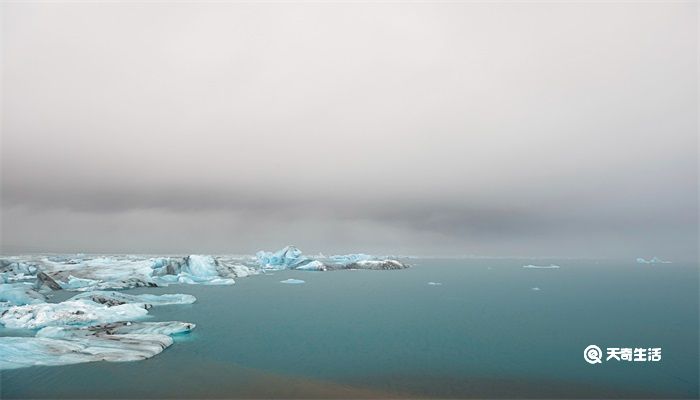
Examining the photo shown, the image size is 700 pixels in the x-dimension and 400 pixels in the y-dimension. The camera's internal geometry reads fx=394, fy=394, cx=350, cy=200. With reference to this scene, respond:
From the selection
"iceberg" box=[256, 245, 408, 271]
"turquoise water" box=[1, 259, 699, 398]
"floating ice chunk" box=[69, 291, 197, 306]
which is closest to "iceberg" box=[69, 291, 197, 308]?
"floating ice chunk" box=[69, 291, 197, 306]

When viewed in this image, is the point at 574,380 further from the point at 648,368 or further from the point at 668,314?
the point at 668,314

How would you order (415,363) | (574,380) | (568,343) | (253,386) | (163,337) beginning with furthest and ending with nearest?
(568,343), (163,337), (415,363), (574,380), (253,386)

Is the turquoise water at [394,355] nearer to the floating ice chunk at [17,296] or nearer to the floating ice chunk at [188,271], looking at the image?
the floating ice chunk at [17,296]

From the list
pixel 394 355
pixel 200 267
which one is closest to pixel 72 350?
pixel 394 355

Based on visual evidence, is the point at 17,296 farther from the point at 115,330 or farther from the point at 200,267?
the point at 200,267

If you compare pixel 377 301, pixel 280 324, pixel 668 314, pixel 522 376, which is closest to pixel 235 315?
pixel 280 324

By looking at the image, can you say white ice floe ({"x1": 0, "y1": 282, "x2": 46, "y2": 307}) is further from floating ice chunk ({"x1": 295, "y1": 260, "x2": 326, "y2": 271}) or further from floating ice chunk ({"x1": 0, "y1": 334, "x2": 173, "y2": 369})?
floating ice chunk ({"x1": 295, "y1": 260, "x2": 326, "y2": 271})
